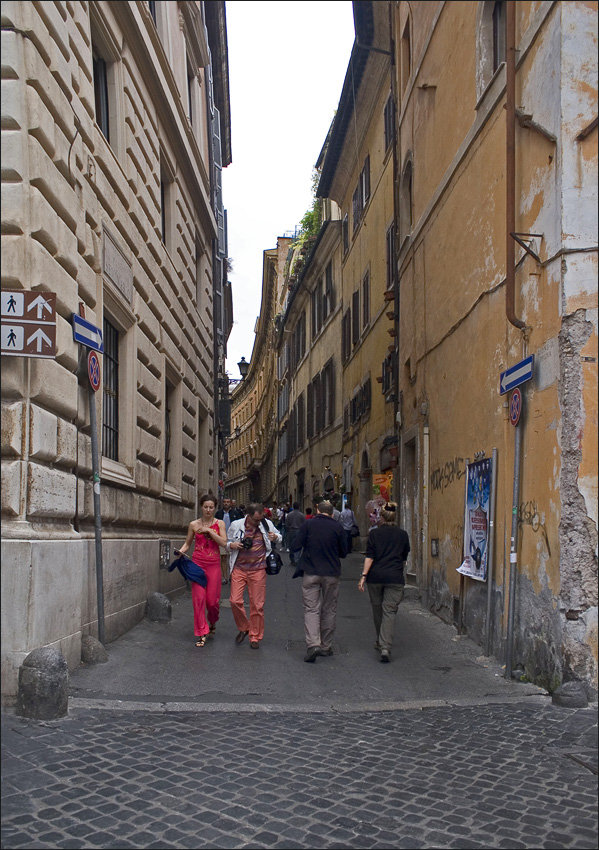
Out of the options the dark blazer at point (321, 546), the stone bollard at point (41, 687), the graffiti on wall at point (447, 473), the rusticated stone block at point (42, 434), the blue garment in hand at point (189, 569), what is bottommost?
the stone bollard at point (41, 687)

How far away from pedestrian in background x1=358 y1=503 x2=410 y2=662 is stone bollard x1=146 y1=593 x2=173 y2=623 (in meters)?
2.77

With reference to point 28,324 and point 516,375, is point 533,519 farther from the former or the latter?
point 28,324

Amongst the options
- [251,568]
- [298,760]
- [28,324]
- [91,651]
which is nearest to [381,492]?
[251,568]

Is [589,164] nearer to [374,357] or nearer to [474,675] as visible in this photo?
[474,675]

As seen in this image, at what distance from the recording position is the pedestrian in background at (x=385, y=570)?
892 centimetres

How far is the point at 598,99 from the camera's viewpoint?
6.95m

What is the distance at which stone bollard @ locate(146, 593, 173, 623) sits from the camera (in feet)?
34.6

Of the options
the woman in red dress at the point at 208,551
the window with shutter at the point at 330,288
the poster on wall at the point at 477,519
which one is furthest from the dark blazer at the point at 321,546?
the window with shutter at the point at 330,288

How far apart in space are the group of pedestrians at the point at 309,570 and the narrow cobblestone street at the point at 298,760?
56 cm

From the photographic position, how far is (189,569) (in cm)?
914

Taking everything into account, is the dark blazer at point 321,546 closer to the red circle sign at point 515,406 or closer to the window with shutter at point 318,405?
the red circle sign at point 515,406

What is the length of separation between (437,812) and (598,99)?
18.0 ft

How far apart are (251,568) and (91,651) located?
2.21 m

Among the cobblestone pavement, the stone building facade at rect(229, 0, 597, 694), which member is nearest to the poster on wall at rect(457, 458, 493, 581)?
the stone building facade at rect(229, 0, 597, 694)
